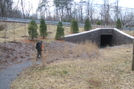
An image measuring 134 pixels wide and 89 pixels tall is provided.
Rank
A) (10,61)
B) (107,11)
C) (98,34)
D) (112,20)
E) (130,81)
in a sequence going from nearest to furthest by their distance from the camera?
(130,81) → (10,61) → (98,34) → (107,11) → (112,20)

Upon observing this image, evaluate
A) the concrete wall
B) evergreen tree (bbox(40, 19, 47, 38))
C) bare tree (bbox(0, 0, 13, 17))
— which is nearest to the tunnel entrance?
the concrete wall

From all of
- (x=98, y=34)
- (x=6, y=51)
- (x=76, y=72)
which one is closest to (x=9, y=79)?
(x=76, y=72)

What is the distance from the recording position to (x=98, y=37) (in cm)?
2200

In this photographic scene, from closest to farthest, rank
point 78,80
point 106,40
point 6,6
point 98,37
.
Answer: point 78,80 → point 98,37 → point 106,40 → point 6,6

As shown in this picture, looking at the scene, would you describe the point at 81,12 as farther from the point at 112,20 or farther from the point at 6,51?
the point at 6,51

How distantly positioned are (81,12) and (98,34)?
81.7ft

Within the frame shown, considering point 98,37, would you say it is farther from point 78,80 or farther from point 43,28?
point 78,80

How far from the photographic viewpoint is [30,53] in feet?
32.4

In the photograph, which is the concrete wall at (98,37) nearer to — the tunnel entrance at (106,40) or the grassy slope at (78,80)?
the tunnel entrance at (106,40)

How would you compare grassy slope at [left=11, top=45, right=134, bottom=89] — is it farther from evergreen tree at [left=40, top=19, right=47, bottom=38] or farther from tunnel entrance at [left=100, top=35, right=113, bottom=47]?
tunnel entrance at [left=100, top=35, right=113, bottom=47]

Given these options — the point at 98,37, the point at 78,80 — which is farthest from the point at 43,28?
the point at 78,80

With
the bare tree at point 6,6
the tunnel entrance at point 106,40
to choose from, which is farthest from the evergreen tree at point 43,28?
the bare tree at point 6,6

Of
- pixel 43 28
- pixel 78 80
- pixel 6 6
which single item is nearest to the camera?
pixel 78 80

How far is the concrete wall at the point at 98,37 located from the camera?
1700 centimetres
